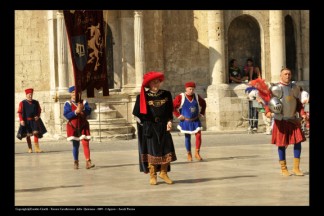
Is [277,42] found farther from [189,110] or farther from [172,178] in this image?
[172,178]

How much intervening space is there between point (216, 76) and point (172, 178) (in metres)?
15.5

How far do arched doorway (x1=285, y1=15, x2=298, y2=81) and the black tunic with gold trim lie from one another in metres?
18.2

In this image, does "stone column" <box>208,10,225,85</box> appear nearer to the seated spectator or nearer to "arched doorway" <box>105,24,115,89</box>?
the seated spectator

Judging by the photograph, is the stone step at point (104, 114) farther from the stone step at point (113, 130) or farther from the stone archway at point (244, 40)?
the stone archway at point (244, 40)

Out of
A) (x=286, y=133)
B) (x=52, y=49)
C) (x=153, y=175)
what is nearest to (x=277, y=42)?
(x=52, y=49)

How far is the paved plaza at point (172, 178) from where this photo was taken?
1108cm

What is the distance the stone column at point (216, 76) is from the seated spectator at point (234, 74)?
61 cm

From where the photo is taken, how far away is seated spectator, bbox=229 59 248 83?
30.0 m

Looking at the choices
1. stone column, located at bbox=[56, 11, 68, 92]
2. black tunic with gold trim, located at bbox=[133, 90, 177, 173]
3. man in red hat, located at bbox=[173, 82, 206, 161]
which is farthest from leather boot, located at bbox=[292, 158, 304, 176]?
stone column, located at bbox=[56, 11, 68, 92]

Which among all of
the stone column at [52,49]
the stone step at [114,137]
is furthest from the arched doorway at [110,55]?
the stone step at [114,137]

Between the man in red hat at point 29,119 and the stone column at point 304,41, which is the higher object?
the stone column at point 304,41

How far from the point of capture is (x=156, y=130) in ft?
44.8
